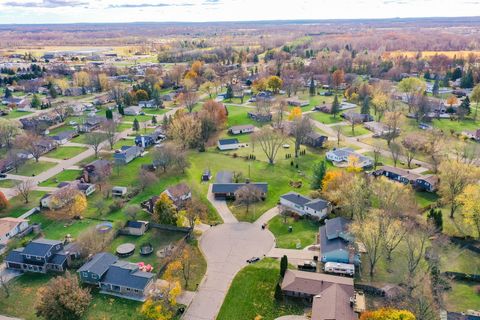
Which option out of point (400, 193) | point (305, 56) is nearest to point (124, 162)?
point (400, 193)

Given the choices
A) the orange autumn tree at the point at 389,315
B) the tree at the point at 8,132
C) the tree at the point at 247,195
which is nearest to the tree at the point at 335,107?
the tree at the point at 247,195

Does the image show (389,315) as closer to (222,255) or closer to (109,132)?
(222,255)

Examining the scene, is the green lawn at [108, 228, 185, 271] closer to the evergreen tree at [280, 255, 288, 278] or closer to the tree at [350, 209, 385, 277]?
the evergreen tree at [280, 255, 288, 278]

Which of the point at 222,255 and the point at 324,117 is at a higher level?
the point at 324,117

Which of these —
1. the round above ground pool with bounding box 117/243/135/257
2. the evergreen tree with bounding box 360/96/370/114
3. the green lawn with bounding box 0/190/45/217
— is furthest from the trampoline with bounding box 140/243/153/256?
the evergreen tree with bounding box 360/96/370/114

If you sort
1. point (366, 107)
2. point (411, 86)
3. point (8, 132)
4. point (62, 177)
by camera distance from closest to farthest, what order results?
point (62, 177), point (8, 132), point (366, 107), point (411, 86)

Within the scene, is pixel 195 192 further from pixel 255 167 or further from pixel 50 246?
pixel 50 246

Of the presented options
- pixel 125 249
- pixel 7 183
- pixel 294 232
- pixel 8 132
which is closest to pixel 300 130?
pixel 294 232
